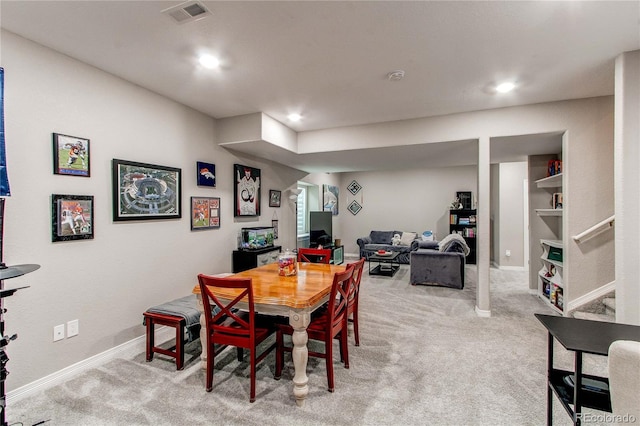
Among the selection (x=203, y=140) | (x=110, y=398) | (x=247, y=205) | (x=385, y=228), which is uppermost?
(x=203, y=140)

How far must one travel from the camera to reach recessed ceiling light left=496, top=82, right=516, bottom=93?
283 centimetres

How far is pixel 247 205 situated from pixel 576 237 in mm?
4020

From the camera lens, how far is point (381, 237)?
25.8 feet

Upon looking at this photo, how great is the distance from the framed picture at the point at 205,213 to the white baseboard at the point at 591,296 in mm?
4211

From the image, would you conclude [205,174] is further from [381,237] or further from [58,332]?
[381,237]

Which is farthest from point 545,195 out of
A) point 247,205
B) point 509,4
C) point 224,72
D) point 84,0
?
point 84,0

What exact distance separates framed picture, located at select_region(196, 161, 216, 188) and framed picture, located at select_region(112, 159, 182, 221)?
0.93ft

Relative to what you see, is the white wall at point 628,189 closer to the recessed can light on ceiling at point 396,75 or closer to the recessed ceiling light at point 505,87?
the recessed ceiling light at point 505,87

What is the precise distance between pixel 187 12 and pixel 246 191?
2728 millimetres

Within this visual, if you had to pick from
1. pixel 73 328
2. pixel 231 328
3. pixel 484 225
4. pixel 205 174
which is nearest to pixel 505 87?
pixel 484 225

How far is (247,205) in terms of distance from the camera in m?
4.38

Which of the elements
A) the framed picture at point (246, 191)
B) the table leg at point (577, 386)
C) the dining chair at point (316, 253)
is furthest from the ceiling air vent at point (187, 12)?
the table leg at point (577, 386)

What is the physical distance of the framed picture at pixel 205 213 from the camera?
11.5 ft

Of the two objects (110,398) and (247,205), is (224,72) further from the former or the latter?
(110,398)
